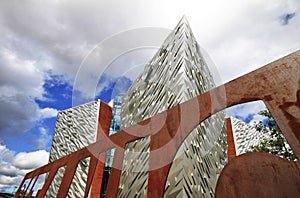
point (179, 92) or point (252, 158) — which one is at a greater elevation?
point (179, 92)

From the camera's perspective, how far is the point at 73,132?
14562 millimetres

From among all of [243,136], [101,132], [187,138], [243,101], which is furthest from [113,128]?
[243,101]

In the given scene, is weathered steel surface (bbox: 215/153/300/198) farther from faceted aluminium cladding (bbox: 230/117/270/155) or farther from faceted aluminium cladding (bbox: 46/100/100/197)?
faceted aluminium cladding (bbox: 230/117/270/155)

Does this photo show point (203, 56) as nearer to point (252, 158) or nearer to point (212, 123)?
point (212, 123)

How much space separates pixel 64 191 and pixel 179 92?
3.36 metres

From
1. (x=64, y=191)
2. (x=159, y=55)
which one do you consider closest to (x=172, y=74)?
(x=159, y=55)

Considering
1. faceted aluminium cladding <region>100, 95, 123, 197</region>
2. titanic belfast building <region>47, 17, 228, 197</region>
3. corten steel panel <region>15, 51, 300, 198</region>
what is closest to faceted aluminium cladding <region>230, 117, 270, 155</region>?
titanic belfast building <region>47, 17, 228, 197</region>

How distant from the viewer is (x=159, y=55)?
7.72 m

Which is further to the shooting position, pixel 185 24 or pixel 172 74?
pixel 185 24

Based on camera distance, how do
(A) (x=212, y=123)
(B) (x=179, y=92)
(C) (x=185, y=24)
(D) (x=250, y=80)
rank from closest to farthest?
(D) (x=250, y=80), (B) (x=179, y=92), (C) (x=185, y=24), (A) (x=212, y=123)

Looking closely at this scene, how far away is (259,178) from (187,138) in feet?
11.5

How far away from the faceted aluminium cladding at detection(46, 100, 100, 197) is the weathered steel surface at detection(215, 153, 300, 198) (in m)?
12.4

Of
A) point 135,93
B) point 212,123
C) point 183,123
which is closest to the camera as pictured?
point 183,123

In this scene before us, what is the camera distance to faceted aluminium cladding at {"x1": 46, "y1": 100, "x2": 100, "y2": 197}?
43.2ft
